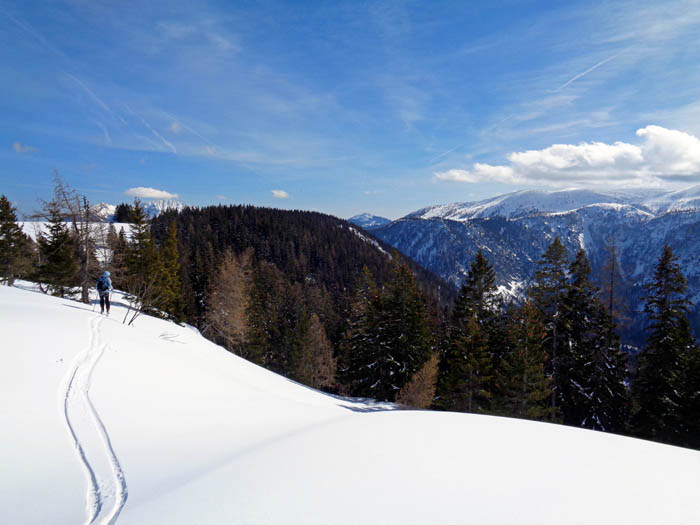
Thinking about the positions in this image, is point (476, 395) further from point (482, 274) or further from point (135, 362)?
point (135, 362)

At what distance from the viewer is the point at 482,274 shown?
82.3ft

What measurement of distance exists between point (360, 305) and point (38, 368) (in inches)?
999

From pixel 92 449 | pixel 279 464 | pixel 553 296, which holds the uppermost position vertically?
pixel 553 296

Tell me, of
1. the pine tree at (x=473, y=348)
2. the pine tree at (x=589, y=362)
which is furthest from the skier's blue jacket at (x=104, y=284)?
the pine tree at (x=589, y=362)

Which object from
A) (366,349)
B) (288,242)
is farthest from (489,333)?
(288,242)

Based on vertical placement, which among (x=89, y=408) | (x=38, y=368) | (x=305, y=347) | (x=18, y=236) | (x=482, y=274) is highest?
(x=18, y=236)

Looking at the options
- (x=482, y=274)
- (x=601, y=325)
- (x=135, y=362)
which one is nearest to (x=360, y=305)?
(x=482, y=274)

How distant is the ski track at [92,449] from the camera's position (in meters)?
3.87

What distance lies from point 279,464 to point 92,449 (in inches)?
112

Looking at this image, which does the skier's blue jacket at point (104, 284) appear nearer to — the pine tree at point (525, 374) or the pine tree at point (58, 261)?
the pine tree at point (58, 261)

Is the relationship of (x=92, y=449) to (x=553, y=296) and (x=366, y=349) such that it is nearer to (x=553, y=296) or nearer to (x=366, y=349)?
(x=366, y=349)

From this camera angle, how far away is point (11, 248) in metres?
29.3

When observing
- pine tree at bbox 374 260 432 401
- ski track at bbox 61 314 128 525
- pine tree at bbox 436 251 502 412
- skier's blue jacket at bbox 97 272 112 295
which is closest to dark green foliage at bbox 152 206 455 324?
pine tree at bbox 374 260 432 401

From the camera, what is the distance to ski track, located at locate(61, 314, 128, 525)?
12.7ft
